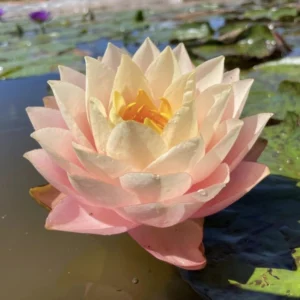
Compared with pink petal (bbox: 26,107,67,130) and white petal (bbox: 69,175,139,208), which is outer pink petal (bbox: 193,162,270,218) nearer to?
white petal (bbox: 69,175,139,208)

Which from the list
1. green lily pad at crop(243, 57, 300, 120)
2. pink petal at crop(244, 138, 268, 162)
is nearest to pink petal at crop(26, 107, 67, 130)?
pink petal at crop(244, 138, 268, 162)

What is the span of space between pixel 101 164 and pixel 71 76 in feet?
0.78

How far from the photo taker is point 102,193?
53cm

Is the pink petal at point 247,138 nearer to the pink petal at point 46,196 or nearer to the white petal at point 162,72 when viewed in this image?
the white petal at point 162,72

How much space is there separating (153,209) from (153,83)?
24 centimetres

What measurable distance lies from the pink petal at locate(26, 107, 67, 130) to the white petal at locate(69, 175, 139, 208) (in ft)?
0.54

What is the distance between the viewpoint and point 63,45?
2477 mm

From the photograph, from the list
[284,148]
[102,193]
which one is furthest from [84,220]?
[284,148]

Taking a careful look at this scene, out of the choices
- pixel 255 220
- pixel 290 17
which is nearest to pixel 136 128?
pixel 255 220

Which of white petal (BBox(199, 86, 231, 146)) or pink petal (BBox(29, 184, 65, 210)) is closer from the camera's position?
white petal (BBox(199, 86, 231, 146))

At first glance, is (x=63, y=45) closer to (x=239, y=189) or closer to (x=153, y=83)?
(x=153, y=83)

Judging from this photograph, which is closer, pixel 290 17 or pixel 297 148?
pixel 297 148

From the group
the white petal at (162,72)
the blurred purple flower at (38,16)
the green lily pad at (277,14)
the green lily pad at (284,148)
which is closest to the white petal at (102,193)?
the white petal at (162,72)

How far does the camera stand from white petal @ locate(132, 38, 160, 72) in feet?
2.41
